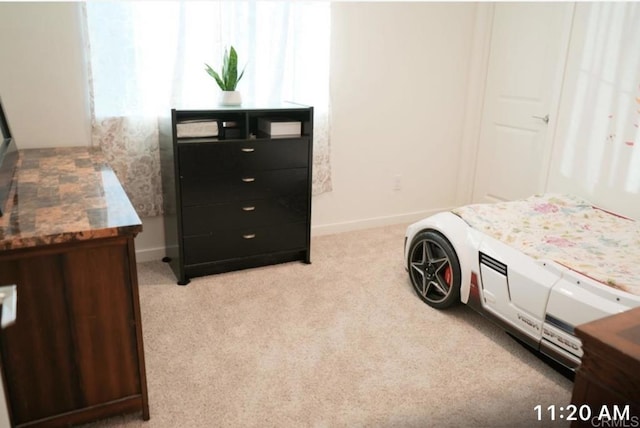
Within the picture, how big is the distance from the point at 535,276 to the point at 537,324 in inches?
8.0

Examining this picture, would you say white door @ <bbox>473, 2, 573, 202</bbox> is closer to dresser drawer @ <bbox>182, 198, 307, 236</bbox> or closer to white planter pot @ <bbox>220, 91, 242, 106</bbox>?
dresser drawer @ <bbox>182, 198, 307, 236</bbox>

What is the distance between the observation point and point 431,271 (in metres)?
2.73

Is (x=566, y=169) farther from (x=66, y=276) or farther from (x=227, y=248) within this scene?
(x=66, y=276)

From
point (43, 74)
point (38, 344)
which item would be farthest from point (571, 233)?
Answer: point (43, 74)

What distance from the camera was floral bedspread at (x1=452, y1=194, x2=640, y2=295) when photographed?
2172 millimetres

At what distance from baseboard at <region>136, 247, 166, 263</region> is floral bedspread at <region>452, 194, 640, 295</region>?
1.91m

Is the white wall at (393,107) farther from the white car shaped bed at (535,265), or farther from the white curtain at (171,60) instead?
the white car shaped bed at (535,265)

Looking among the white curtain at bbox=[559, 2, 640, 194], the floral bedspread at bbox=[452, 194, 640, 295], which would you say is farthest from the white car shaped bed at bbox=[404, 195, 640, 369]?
the white curtain at bbox=[559, 2, 640, 194]

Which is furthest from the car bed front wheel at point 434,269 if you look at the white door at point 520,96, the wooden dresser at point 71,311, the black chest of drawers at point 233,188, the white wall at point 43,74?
the white wall at point 43,74

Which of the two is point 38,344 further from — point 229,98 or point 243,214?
point 229,98

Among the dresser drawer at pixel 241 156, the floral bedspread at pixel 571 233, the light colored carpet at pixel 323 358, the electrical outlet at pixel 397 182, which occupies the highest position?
the dresser drawer at pixel 241 156

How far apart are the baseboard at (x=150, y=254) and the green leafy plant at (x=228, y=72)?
3.72 feet

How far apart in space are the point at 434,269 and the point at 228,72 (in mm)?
1647

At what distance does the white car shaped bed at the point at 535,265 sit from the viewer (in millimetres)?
2016
